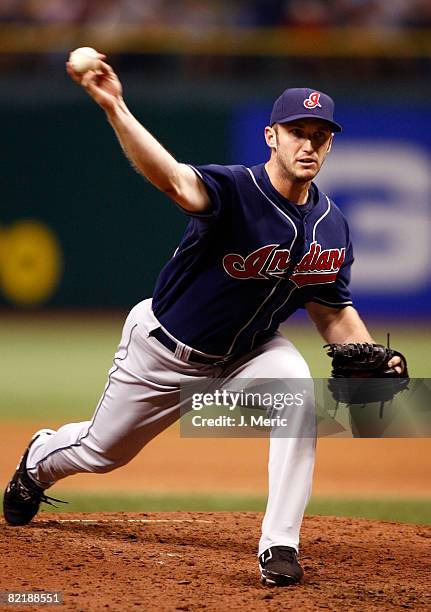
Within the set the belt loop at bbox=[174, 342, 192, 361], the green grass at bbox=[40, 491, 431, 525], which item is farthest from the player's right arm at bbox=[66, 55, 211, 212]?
the green grass at bbox=[40, 491, 431, 525]

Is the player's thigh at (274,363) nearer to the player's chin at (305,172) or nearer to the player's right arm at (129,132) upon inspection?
the player's chin at (305,172)

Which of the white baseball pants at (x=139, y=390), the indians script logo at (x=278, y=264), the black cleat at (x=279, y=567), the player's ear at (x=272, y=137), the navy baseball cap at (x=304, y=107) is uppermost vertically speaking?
the navy baseball cap at (x=304, y=107)

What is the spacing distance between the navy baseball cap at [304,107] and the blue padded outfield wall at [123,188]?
8921mm

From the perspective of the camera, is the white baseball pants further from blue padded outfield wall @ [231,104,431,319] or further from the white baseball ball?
blue padded outfield wall @ [231,104,431,319]

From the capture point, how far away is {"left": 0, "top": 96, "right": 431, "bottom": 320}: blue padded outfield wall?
13.2m

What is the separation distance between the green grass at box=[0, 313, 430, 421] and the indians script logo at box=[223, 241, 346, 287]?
13.4ft

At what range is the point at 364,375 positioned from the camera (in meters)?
4.47

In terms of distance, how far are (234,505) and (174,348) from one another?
1.87 meters

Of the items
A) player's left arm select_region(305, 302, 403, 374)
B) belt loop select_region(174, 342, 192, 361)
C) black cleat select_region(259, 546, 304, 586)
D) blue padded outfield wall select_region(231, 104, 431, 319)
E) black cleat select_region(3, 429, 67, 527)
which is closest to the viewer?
black cleat select_region(259, 546, 304, 586)

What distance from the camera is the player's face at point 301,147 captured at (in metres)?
4.17

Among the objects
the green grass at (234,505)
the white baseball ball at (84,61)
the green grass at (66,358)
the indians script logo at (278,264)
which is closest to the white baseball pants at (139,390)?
the indians script logo at (278,264)

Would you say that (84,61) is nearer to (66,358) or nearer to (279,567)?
(279,567)

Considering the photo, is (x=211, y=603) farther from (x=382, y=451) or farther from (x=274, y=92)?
(x=274, y=92)

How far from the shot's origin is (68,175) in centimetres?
1338
